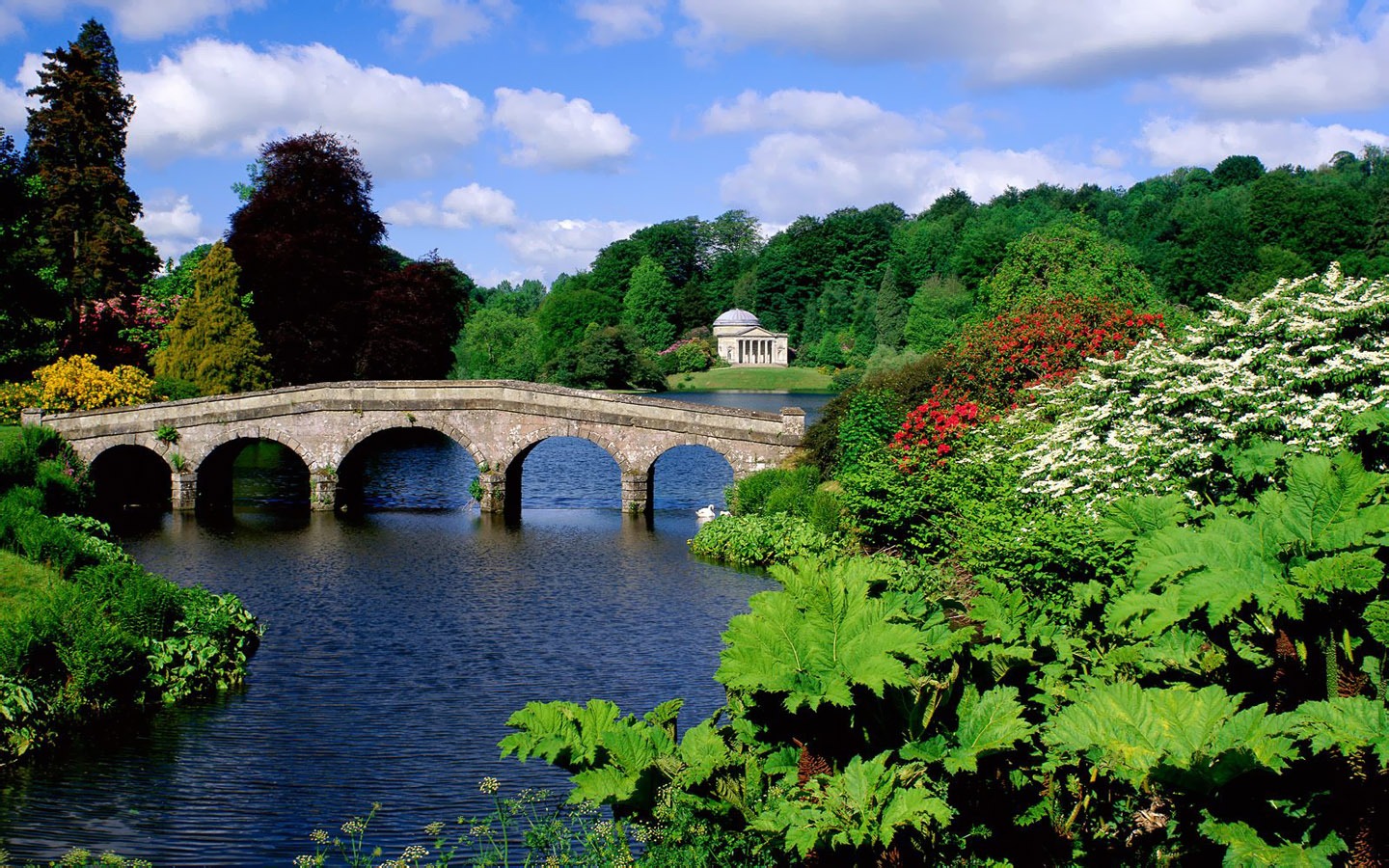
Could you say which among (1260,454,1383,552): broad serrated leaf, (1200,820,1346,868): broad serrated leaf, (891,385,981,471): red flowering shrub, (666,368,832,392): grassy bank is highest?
(666,368,832,392): grassy bank

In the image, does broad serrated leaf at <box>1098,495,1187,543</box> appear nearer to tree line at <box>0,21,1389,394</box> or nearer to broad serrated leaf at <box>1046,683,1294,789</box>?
broad serrated leaf at <box>1046,683,1294,789</box>

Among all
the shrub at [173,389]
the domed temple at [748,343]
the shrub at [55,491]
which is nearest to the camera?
the shrub at [55,491]

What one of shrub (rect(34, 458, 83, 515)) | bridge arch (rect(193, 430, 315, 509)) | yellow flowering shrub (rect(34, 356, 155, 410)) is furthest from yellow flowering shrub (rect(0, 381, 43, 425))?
shrub (rect(34, 458, 83, 515))

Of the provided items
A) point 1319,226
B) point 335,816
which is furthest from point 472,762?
point 1319,226

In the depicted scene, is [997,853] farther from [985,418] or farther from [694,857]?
[985,418]

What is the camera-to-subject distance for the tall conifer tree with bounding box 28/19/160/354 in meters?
43.3

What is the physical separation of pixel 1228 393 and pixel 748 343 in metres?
98.5

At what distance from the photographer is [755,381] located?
102188 millimetres

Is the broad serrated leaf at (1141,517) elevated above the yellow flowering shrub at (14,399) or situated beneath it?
situated beneath

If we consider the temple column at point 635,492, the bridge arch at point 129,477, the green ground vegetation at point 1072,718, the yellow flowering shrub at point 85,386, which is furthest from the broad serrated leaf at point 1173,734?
the yellow flowering shrub at point 85,386

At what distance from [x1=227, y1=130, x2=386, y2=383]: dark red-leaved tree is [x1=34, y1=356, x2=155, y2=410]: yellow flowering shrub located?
9814mm

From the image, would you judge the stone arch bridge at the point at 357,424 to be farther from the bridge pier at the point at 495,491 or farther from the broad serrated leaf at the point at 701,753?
the broad serrated leaf at the point at 701,753

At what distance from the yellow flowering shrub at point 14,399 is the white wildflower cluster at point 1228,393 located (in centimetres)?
3228

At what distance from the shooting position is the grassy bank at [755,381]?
10206 cm
